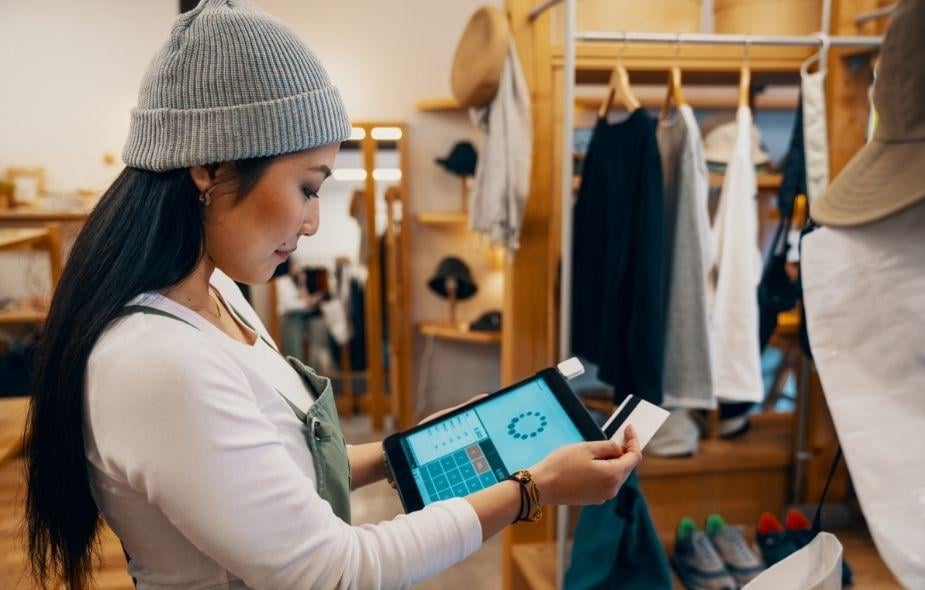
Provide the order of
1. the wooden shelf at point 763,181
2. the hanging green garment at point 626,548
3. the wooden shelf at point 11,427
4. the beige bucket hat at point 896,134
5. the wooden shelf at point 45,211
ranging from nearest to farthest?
the beige bucket hat at point 896,134, the wooden shelf at point 11,427, the hanging green garment at point 626,548, the wooden shelf at point 763,181, the wooden shelf at point 45,211

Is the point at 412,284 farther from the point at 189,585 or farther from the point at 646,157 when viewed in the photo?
the point at 189,585

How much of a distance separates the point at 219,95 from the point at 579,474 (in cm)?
62

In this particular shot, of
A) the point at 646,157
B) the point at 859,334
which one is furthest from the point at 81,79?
the point at 859,334

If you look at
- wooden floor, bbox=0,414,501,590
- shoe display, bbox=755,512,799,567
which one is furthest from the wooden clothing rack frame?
shoe display, bbox=755,512,799,567

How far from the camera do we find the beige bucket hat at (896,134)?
69 centimetres

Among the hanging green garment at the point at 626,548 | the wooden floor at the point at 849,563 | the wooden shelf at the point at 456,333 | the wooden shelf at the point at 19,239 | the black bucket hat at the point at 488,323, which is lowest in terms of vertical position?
the wooden floor at the point at 849,563

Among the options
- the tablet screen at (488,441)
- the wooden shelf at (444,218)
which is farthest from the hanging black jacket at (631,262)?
the wooden shelf at (444,218)

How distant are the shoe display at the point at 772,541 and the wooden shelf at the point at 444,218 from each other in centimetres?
204

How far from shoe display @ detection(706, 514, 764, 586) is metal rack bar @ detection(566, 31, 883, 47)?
1361mm

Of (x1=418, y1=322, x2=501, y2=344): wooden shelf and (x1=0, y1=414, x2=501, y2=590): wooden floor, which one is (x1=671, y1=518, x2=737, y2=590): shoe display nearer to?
(x1=0, y1=414, x2=501, y2=590): wooden floor

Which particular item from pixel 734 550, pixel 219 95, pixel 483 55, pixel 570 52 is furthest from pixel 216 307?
pixel 734 550

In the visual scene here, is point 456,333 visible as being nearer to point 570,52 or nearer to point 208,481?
point 570,52

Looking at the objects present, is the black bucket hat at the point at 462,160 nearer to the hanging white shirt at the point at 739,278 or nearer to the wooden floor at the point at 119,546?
the wooden floor at the point at 119,546

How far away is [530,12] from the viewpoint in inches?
86.2
